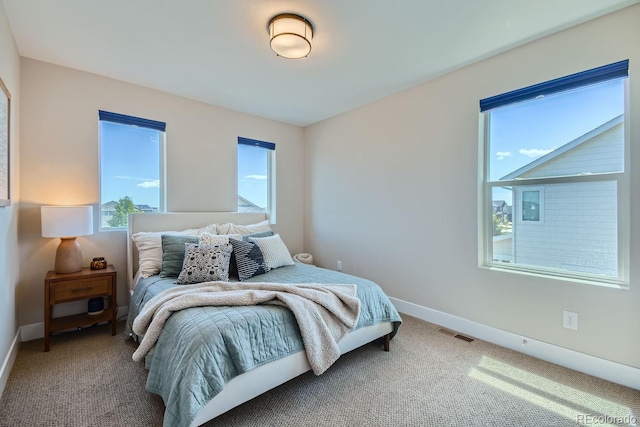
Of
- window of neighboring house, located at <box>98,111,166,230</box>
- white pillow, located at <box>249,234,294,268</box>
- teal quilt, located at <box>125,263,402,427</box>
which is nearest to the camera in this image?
teal quilt, located at <box>125,263,402,427</box>

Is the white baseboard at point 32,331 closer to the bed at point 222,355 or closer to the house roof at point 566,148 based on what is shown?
the bed at point 222,355

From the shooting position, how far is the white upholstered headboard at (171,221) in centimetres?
289

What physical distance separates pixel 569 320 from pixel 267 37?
3164mm

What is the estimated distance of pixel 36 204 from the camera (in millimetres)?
2596

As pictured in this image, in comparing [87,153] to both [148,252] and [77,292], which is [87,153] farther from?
[77,292]

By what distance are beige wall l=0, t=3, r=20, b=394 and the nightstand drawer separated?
0.86 ft

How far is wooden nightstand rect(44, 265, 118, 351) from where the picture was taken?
2373 mm

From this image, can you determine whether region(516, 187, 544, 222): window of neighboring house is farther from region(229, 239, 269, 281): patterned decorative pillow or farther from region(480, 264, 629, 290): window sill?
region(229, 239, 269, 281): patterned decorative pillow

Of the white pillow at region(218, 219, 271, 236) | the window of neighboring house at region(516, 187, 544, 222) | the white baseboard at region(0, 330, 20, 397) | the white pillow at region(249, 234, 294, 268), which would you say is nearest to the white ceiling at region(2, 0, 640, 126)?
the window of neighboring house at region(516, 187, 544, 222)

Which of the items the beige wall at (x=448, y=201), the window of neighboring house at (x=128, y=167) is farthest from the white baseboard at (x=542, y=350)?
the window of neighboring house at (x=128, y=167)

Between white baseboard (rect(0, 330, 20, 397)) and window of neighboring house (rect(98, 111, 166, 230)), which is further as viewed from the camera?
window of neighboring house (rect(98, 111, 166, 230))

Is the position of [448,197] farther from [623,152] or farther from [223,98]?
[223,98]

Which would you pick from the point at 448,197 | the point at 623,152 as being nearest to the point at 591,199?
the point at 623,152

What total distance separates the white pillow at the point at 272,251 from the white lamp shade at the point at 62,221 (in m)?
1.46
